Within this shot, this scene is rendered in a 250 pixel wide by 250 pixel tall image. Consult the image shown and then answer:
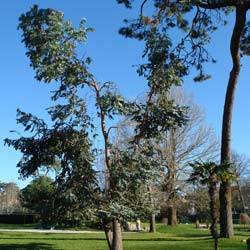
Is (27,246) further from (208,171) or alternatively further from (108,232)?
(208,171)

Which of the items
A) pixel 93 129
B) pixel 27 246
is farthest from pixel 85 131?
pixel 27 246

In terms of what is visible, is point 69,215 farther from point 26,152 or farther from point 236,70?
point 236,70

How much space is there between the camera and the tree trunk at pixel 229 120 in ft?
72.6

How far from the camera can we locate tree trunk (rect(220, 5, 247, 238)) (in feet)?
72.6

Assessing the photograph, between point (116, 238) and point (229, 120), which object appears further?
point (229, 120)

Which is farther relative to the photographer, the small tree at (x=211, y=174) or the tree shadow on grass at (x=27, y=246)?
the tree shadow on grass at (x=27, y=246)

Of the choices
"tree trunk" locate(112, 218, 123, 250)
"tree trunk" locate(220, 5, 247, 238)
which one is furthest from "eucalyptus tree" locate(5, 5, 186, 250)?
"tree trunk" locate(220, 5, 247, 238)

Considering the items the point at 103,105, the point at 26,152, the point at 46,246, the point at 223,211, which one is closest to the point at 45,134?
the point at 26,152

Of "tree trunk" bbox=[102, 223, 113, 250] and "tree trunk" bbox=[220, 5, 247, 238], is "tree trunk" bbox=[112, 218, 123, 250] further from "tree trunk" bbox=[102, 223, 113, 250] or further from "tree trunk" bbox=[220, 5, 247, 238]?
"tree trunk" bbox=[220, 5, 247, 238]

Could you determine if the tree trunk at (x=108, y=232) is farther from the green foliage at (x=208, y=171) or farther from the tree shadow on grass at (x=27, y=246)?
the tree shadow on grass at (x=27, y=246)

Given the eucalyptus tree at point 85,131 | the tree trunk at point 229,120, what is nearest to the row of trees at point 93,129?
the eucalyptus tree at point 85,131

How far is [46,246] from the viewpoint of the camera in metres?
19.5

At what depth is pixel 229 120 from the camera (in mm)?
22516

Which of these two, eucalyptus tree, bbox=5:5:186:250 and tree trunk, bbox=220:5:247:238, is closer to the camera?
eucalyptus tree, bbox=5:5:186:250
